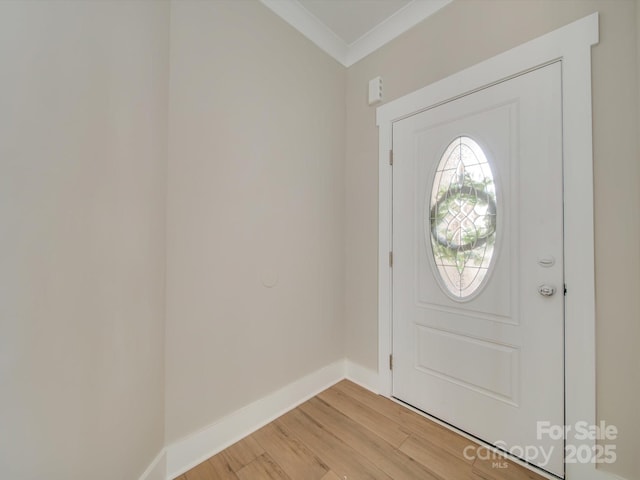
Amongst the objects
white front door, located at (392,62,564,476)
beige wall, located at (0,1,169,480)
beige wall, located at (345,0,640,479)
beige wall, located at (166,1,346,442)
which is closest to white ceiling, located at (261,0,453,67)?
beige wall, located at (166,1,346,442)

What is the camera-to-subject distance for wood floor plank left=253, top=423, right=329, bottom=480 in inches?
51.3

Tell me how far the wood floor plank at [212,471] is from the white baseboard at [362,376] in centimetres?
111

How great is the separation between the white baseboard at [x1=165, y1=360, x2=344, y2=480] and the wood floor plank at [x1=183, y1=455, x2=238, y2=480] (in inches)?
1.2

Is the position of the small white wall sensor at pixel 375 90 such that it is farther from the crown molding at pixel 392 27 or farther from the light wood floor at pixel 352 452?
the light wood floor at pixel 352 452

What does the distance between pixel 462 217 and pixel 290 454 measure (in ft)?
5.53

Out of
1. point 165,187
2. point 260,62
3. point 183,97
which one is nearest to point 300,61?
point 260,62

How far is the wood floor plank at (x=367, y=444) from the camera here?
1.31 metres

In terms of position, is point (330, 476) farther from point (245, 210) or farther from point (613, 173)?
point (613, 173)

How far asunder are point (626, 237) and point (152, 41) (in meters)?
2.27

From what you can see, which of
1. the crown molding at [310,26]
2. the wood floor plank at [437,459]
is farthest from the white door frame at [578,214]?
the crown molding at [310,26]

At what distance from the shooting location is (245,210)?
158cm

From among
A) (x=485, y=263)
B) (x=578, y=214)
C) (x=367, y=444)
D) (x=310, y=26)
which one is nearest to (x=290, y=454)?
(x=367, y=444)

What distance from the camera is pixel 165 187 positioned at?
125cm

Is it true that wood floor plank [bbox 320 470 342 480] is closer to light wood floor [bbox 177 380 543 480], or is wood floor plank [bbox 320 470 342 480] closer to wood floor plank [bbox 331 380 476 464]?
light wood floor [bbox 177 380 543 480]
